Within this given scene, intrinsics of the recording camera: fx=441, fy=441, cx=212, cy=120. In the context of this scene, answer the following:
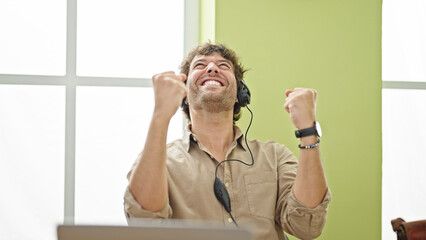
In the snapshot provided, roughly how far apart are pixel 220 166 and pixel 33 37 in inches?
57.0

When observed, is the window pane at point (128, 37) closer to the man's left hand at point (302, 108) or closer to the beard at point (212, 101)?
the beard at point (212, 101)

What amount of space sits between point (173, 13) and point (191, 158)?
1.17 metres

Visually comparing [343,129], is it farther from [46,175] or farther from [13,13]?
[13,13]

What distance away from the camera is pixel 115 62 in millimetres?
2609

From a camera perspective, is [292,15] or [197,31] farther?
[197,31]

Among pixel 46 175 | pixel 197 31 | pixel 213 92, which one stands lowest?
pixel 46 175

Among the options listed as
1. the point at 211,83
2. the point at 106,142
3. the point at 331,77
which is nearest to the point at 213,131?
the point at 211,83

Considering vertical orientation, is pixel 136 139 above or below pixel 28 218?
above

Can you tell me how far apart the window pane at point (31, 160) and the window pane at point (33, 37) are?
4.9 inches

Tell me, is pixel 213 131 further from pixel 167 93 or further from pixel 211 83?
pixel 167 93

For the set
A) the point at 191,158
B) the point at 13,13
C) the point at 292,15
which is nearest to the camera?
the point at 191,158
